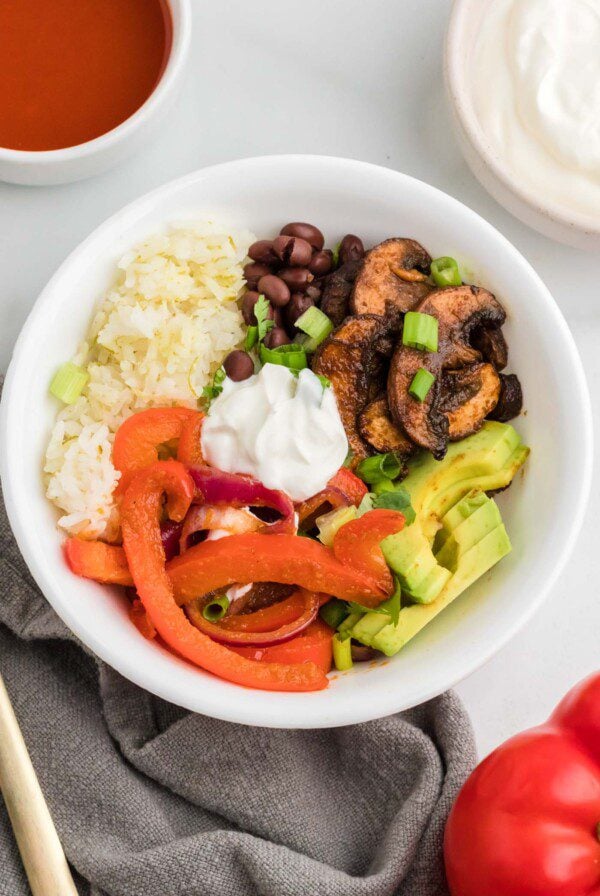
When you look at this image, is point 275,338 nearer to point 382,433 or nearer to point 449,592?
point 382,433

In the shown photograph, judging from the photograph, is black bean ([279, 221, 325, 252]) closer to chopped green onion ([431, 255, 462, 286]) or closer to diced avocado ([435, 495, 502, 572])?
chopped green onion ([431, 255, 462, 286])

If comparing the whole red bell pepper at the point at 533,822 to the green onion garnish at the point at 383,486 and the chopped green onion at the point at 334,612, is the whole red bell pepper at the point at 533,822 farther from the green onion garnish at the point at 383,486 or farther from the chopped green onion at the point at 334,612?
the green onion garnish at the point at 383,486

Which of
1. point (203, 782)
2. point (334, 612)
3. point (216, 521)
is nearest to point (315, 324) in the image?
point (216, 521)

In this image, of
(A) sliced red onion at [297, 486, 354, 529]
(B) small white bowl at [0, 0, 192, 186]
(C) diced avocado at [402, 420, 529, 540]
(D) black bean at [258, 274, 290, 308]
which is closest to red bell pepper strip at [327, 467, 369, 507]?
(A) sliced red onion at [297, 486, 354, 529]

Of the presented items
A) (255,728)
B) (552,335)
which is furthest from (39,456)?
(552,335)

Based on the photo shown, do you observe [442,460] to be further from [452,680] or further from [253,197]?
[253,197]

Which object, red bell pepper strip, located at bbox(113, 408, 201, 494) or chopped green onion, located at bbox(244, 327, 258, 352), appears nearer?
red bell pepper strip, located at bbox(113, 408, 201, 494)

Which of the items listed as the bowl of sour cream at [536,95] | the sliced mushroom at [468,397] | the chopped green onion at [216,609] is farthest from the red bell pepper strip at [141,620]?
the bowl of sour cream at [536,95]
